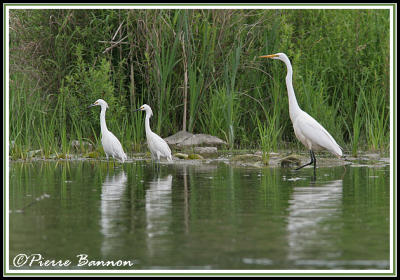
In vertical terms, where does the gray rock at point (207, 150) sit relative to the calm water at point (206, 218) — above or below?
above

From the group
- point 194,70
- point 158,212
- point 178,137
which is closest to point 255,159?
point 178,137

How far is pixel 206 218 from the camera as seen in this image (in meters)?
6.55

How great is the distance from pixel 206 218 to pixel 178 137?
7.33m

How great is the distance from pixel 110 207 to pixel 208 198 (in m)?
1.14

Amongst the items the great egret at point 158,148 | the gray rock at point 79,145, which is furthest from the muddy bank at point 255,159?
the gray rock at point 79,145

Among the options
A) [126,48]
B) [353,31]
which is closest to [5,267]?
[126,48]

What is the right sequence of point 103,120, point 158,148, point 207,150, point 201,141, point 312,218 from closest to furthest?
point 312,218
point 158,148
point 103,120
point 207,150
point 201,141

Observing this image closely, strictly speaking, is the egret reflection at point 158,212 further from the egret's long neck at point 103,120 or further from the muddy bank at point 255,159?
Answer: the egret's long neck at point 103,120

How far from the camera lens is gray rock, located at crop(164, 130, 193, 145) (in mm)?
13711

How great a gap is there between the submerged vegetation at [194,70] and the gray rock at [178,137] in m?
0.23

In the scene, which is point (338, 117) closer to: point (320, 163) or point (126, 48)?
point (320, 163)

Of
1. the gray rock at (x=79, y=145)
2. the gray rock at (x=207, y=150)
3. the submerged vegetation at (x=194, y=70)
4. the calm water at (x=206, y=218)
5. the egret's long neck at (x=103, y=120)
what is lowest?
the calm water at (x=206, y=218)

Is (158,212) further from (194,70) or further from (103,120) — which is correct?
(194,70)

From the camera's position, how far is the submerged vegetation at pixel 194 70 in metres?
13.5
